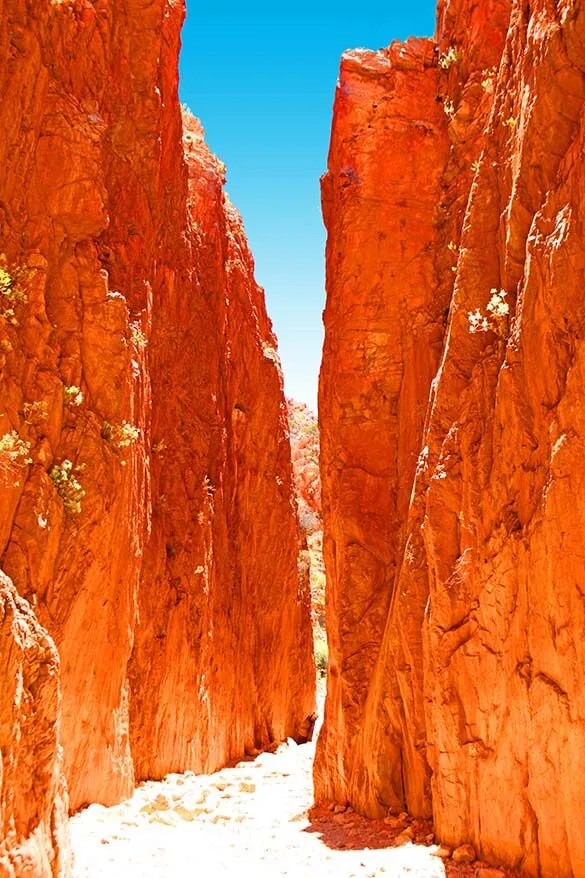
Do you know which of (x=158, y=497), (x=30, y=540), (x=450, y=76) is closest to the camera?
(x=30, y=540)

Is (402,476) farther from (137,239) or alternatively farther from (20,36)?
(20,36)

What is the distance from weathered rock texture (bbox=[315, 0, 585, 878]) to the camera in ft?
24.3

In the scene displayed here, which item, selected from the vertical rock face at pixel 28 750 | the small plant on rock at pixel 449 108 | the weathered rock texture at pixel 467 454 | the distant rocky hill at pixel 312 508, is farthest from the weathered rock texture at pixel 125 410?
the distant rocky hill at pixel 312 508

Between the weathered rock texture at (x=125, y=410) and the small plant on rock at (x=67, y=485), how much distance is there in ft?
0.10

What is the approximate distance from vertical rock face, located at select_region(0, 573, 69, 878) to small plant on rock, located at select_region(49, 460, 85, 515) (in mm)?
3599

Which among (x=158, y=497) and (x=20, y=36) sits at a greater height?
(x=20, y=36)

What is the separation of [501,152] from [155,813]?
1177 cm

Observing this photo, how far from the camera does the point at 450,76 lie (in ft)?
47.4

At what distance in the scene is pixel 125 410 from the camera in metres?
12.6

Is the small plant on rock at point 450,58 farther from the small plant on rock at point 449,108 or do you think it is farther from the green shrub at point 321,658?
the green shrub at point 321,658

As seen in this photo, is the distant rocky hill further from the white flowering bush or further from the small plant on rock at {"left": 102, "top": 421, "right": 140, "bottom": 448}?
the white flowering bush

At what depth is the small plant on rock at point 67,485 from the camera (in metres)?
10.7

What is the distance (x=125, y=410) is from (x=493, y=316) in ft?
20.7

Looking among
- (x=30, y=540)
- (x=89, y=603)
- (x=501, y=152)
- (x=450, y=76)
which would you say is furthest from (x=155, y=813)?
(x=450, y=76)
